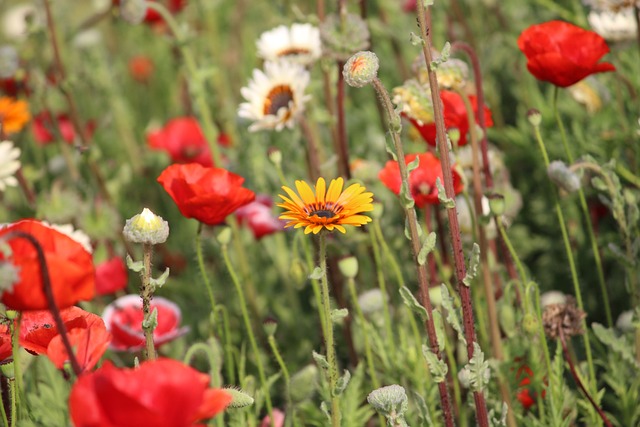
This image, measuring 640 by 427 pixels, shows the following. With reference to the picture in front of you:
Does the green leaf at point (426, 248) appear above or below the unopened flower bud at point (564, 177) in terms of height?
below

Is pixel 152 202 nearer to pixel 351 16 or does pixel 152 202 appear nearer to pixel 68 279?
pixel 351 16

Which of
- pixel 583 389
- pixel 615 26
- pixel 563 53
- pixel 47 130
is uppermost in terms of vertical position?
pixel 47 130

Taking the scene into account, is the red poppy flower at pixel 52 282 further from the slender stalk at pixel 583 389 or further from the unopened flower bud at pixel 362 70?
the slender stalk at pixel 583 389

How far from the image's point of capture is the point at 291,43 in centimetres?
161

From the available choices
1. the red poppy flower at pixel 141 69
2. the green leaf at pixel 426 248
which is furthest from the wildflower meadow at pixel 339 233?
the red poppy flower at pixel 141 69

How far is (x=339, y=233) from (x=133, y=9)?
55 cm

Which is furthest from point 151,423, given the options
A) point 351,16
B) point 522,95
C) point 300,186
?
point 522,95

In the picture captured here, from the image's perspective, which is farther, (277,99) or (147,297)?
(277,99)

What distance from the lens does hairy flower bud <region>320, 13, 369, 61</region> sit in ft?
4.57

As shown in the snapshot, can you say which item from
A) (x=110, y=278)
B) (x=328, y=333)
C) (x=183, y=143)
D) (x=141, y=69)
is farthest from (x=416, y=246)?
(x=141, y=69)

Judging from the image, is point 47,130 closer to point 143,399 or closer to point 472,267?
point 472,267

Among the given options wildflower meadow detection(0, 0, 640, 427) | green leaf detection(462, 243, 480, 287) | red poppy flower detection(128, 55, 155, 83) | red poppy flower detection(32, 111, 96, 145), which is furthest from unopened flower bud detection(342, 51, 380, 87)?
red poppy flower detection(128, 55, 155, 83)

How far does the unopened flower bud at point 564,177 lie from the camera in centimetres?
109

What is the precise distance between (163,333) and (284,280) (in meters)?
0.44
